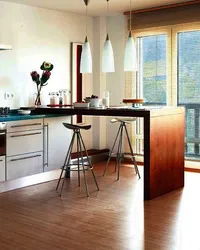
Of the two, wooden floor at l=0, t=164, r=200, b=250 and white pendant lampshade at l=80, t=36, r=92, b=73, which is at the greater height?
white pendant lampshade at l=80, t=36, r=92, b=73

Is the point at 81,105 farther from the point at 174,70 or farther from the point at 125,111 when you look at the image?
the point at 174,70

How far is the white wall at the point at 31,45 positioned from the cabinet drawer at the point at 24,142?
920 mm

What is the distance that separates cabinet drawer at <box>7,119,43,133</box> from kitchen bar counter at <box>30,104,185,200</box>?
27cm

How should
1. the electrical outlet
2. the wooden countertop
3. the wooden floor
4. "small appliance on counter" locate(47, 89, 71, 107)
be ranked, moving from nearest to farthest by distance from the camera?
the wooden floor → the wooden countertop → the electrical outlet → "small appliance on counter" locate(47, 89, 71, 107)

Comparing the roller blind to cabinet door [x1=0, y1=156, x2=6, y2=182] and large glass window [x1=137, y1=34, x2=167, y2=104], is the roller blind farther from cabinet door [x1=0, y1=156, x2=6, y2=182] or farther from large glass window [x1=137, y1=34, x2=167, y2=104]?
cabinet door [x1=0, y1=156, x2=6, y2=182]

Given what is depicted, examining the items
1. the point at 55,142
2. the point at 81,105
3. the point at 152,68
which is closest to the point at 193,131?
the point at 152,68

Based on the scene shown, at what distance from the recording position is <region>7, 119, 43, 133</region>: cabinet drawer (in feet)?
16.9

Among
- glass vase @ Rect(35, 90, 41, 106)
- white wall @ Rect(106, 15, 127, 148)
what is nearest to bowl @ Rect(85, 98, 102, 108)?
glass vase @ Rect(35, 90, 41, 106)

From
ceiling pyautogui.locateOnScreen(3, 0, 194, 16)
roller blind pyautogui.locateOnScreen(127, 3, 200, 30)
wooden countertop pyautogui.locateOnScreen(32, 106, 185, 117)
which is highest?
ceiling pyautogui.locateOnScreen(3, 0, 194, 16)

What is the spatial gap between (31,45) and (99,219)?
3330mm

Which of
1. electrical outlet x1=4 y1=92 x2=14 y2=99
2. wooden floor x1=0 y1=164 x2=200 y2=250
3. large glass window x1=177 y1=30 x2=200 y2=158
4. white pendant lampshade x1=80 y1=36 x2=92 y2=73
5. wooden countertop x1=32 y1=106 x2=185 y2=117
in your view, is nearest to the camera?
wooden floor x1=0 y1=164 x2=200 y2=250

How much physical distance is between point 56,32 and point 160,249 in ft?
14.7

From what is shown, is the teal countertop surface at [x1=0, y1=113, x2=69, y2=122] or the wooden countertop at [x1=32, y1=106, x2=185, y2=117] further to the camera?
the teal countertop surface at [x1=0, y1=113, x2=69, y2=122]

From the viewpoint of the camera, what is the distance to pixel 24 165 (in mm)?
5312
